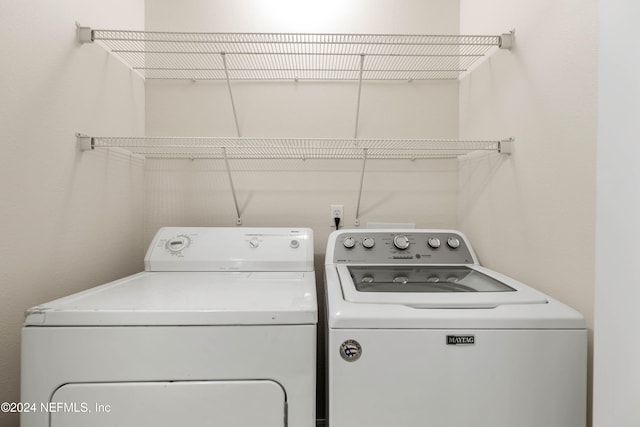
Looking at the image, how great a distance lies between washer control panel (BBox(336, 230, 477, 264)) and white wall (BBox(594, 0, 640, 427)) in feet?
3.17

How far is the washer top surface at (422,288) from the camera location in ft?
3.13

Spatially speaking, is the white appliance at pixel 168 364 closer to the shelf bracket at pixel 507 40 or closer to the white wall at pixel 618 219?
the white wall at pixel 618 219

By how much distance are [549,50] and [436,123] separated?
0.78 metres

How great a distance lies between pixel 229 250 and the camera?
1599 millimetres

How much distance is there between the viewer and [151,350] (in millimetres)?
942

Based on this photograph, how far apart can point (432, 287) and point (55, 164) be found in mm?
1492

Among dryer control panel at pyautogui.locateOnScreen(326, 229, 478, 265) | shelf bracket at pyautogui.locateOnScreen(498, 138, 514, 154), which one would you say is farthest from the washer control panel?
shelf bracket at pyautogui.locateOnScreen(498, 138, 514, 154)

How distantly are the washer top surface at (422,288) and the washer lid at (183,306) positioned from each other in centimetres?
12

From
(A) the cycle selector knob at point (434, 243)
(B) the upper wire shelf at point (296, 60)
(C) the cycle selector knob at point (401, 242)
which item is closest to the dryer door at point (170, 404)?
(C) the cycle selector knob at point (401, 242)

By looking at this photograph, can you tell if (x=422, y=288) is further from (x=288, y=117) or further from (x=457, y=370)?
(x=288, y=117)

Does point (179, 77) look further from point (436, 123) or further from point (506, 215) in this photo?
point (506, 215)

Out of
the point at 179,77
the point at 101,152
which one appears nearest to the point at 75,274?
the point at 101,152

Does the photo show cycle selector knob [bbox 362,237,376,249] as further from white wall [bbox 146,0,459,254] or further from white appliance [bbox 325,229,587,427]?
white appliance [bbox 325,229,587,427]

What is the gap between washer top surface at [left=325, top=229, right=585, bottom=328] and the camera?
954mm
